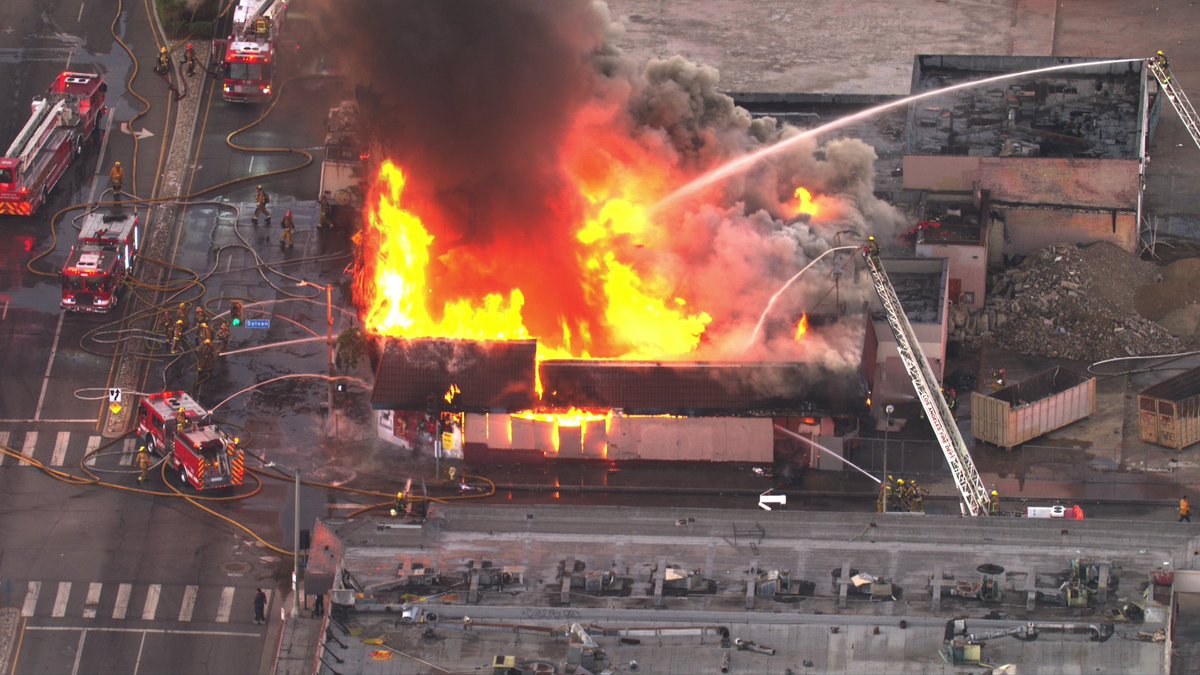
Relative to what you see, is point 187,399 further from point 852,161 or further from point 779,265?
point 852,161

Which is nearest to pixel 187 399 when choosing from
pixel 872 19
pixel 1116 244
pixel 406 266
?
pixel 406 266

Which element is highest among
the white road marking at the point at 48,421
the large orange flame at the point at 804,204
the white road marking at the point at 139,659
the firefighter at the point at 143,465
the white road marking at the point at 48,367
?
the large orange flame at the point at 804,204

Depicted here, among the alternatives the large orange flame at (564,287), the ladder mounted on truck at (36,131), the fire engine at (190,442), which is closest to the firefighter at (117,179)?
the ladder mounted on truck at (36,131)

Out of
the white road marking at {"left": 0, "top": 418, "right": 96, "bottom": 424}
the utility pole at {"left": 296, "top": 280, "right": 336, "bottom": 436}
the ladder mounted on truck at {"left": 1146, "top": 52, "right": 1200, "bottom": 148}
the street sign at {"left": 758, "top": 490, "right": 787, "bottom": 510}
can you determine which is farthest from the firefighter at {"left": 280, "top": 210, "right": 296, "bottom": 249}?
the ladder mounted on truck at {"left": 1146, "top": 52, "right": 1200, "bottom": 148}

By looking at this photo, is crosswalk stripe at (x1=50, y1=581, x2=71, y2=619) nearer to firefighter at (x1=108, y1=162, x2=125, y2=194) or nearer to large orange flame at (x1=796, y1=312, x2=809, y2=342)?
large orange flame at (x1=796, y1=312, x2=809, y2=342)

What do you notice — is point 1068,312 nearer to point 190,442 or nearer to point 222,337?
point 222,337

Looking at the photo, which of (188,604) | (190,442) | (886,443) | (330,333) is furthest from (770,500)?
(190,442)

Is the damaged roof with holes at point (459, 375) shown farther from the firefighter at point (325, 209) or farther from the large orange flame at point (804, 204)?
the firefighter at point (325, 209)
